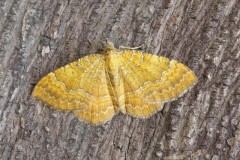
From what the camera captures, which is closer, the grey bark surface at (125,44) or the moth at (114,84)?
the grey bark surface at (125,44)

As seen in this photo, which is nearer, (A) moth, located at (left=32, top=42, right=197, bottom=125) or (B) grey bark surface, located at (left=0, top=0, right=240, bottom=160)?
(B) grey bark surface, located at (left=0, top=0, right=240, bottom=160)

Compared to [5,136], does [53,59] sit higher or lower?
higher

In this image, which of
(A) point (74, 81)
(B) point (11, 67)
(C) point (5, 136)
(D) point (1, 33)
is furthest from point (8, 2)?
(C) point (5, 136)

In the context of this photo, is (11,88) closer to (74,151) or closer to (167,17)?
(74,151)

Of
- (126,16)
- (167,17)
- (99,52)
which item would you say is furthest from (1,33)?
(167,17)

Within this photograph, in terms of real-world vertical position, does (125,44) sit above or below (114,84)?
above

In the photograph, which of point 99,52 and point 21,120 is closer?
point 21,120

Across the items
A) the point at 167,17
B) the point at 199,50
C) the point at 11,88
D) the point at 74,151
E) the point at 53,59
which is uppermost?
the point at 167,17
